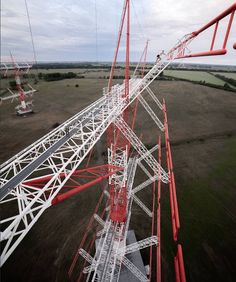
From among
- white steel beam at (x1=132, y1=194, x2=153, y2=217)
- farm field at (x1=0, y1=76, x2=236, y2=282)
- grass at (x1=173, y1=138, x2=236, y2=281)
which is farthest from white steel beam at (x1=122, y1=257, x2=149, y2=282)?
white steel beam at (x1=132, y1=194, x2=153, y2=217)

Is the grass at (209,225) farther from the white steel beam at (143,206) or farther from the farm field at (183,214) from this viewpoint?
the white steel beam at (143,206)

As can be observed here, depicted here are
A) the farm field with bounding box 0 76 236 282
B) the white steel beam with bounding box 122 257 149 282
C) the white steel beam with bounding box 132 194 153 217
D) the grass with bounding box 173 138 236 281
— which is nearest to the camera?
the white steel beam with bounding box 122 257 149 282

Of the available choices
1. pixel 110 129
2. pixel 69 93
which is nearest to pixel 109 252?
pixel 110 129

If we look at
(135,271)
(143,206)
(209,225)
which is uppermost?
(143,206)

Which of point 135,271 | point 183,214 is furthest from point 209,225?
point 135,271

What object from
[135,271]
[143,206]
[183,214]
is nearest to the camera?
[135,271]

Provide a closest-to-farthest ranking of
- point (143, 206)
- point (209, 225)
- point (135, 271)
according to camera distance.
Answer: point (135, 271)
point (143, 206)
point (209, 225)

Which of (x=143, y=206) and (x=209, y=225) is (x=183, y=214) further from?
(x=143, y=206)

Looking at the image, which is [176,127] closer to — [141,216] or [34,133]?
[141,216]

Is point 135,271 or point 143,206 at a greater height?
point 143,206

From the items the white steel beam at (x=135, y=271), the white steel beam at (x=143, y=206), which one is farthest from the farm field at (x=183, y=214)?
the white steel beam at (x=135, y=271)

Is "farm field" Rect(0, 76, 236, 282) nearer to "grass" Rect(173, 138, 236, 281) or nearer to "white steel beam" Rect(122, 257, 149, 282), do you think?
"grass" Rect(173, 138, 236, 281)

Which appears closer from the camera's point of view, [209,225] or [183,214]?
[209,225]
